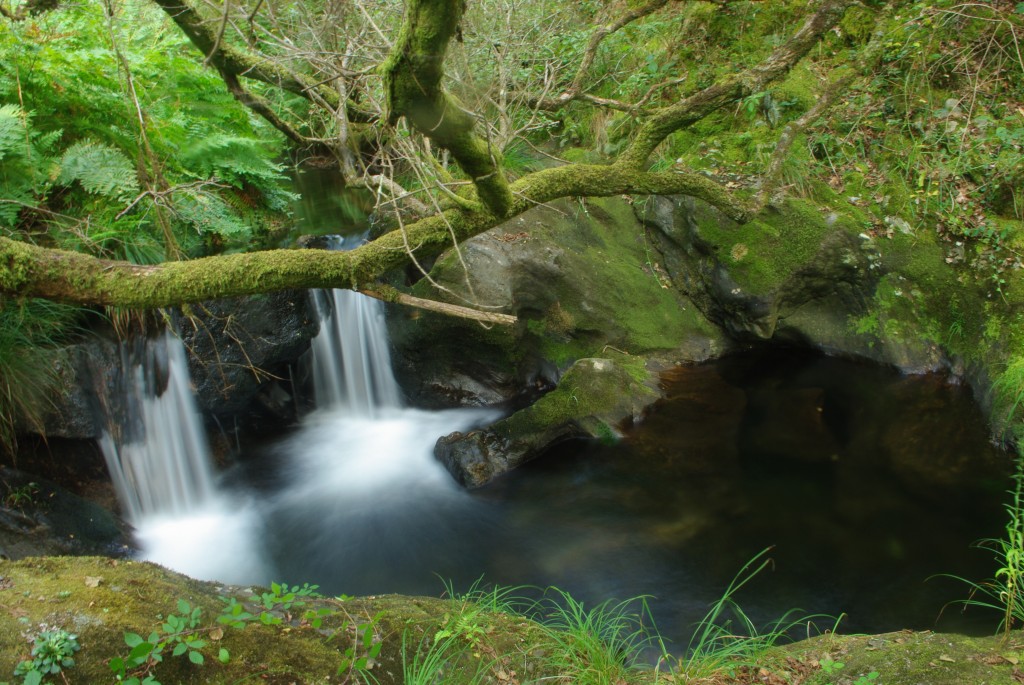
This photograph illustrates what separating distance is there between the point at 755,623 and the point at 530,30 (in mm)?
6124

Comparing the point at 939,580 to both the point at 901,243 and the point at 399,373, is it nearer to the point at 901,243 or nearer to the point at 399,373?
the point at 901,243

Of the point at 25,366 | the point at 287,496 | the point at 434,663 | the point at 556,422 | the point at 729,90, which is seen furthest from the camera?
the point at 556,422

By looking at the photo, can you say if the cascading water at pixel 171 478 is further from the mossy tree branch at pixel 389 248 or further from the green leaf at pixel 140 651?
the green leaf at pixel 140 651

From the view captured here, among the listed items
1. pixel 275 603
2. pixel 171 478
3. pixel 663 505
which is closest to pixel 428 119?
pixel 275 603

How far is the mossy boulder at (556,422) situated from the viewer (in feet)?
21.4

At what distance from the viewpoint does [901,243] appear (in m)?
7.54

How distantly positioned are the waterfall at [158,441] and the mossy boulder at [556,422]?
2358mm

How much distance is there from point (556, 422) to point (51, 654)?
4972 mm

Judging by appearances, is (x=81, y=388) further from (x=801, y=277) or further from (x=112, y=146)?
(x=801, y=277)

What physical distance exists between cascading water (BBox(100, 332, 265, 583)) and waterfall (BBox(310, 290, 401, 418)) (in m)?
1.63

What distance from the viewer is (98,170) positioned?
219 inches

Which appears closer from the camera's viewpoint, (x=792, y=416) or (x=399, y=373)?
(x=792, y=416)

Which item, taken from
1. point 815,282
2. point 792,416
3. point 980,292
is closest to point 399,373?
point 792,416

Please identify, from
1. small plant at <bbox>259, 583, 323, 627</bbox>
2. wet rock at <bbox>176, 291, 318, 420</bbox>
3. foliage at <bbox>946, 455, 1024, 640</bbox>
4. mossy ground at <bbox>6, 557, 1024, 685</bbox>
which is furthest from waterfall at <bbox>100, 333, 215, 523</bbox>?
foliage at <bbox>946, 455, 1024, 640</bbox>
